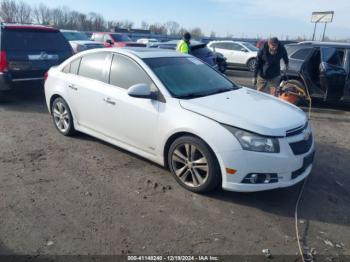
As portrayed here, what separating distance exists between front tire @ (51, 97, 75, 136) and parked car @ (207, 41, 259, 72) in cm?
1248

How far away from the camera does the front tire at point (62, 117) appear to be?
5559 mm

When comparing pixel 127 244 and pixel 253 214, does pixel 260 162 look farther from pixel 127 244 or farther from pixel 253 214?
pixel 127 244

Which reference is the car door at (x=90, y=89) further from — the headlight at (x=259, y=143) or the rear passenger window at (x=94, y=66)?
the headlight at (x=259, y=143)

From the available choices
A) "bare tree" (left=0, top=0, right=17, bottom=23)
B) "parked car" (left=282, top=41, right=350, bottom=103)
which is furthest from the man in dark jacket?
"bare tree" (left=0, top=0, right=17, bottom=23)

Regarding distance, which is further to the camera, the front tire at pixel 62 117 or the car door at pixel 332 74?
the car door at pixel 332 74

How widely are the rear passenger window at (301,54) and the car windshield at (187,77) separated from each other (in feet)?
13.9

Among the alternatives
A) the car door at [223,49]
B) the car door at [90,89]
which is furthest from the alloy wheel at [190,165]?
the car door at [223,49]

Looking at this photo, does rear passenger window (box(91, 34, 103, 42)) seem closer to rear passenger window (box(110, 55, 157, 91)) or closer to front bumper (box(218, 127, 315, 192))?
rear passenger window (box(110, 55, 157, 91))

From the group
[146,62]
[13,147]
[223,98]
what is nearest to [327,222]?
[223,98]

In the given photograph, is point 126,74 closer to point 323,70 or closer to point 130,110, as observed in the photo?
point 130,110

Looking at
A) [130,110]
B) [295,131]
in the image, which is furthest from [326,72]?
[130,110]

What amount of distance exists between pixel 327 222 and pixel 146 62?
299cm

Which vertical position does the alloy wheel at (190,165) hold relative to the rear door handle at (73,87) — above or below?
below

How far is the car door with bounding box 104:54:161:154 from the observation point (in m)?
4.16
